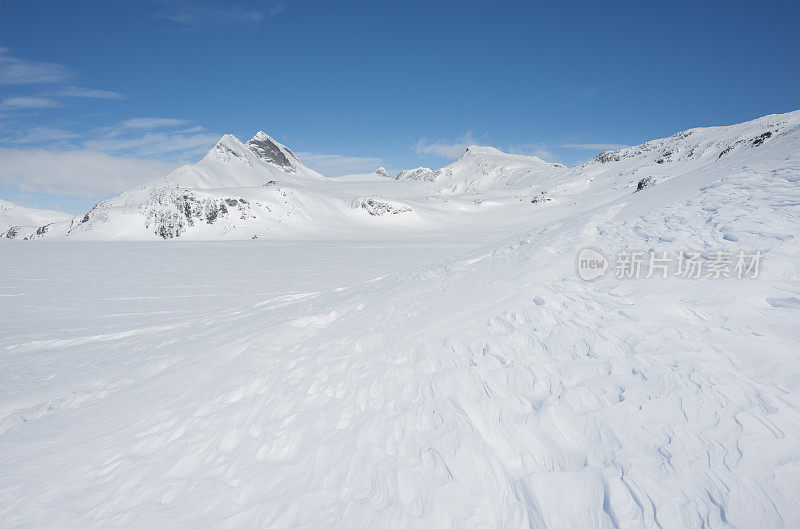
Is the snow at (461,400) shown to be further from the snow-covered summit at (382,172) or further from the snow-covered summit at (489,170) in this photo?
the snow-covered summit at (382,172)

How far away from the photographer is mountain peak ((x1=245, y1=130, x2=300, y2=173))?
126 meters

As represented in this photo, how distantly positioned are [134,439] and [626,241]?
968 cm

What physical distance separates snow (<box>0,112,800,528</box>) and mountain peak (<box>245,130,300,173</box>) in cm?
13036

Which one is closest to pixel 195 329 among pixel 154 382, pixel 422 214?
pixel 154 382

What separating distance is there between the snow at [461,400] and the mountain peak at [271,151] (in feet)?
428

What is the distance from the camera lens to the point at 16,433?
16.5ft

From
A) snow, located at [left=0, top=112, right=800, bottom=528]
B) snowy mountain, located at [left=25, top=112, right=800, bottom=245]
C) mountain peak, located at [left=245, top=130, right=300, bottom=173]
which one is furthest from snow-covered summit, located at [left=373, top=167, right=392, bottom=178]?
snow, located at [left=0, top=112, right=800, bottom=528]

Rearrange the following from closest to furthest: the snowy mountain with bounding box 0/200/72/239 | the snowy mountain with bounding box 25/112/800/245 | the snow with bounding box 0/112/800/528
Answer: the snow with bounding box 0/112/800/528 < the snowy mountain with bounding box 25/112/800/245 < the snowy mountain with bounding box 0/200/72/239

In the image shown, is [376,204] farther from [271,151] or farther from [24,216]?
[24,216]

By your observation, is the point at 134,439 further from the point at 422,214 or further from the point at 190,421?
the point at 422,214

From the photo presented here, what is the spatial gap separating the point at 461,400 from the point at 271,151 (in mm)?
144087

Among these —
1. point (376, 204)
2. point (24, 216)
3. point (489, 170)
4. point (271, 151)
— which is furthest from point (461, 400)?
point (24, 216)

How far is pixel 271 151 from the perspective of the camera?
428 feet

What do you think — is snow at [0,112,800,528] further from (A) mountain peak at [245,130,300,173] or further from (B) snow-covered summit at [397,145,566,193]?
(A) mountain peak at [245,130,300,173]
